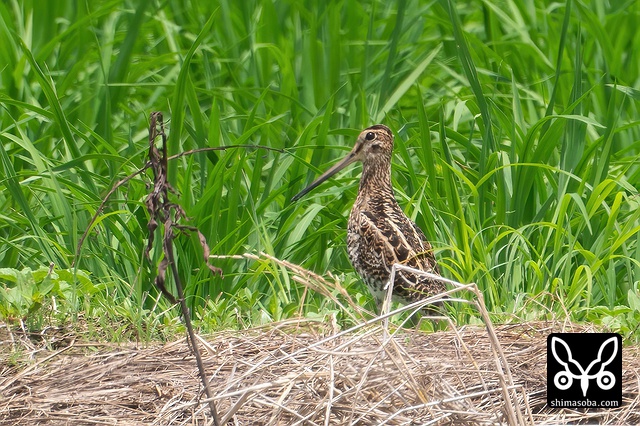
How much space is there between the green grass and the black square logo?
37 centimetres

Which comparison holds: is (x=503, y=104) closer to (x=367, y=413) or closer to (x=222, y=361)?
(x=222, y=361)

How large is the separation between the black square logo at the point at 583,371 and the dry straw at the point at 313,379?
4 centimetres

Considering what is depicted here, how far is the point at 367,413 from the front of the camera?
10.2 ft

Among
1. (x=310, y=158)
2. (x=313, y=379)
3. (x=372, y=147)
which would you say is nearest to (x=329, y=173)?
(x=372, y=147)

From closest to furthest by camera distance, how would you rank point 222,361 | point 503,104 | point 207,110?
1. point 222,361
2. point 503,104
3. point 207,110

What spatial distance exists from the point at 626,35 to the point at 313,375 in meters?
4.76

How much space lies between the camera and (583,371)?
3609 millimetres

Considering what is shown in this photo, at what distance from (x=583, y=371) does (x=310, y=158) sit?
2635 millimetres

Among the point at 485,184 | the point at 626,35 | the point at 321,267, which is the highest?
the point at 626,35

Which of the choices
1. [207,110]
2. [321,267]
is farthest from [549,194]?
[207,110]

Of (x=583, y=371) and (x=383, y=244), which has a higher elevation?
(x=383, y=244)

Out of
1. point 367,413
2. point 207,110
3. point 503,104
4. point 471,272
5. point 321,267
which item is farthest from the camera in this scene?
point 207,110

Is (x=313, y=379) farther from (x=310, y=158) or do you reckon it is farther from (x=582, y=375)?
(x=310, y=158)

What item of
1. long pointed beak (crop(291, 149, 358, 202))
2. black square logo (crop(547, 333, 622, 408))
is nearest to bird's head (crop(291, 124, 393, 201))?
long pointed beak (crop(291, 149, 358, 202))
